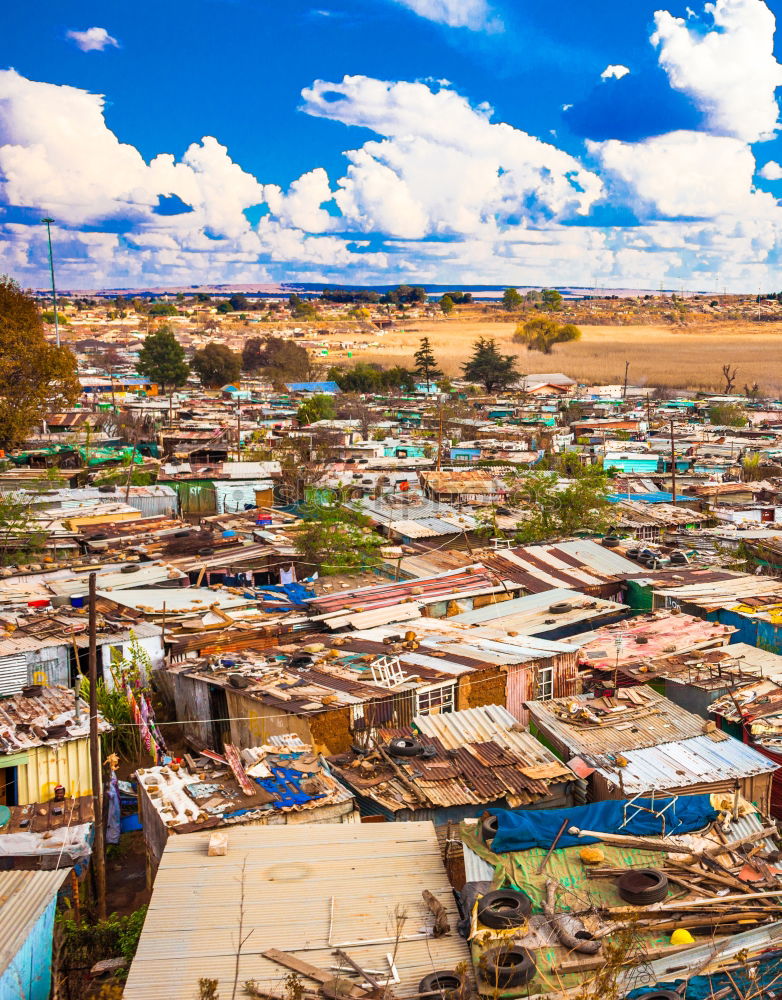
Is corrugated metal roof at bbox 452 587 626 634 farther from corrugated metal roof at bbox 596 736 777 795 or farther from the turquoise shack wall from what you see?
the turquoise shack wall

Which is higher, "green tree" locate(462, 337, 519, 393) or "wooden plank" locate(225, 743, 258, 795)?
"green tree" locate(462, 337, 519, 393)

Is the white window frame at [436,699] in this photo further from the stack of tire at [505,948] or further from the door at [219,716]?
the stack of tire at [505,948]

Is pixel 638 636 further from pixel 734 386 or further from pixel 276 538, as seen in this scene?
pixel 734 386

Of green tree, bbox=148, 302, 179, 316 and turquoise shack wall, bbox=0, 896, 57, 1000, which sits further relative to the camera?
green tree, bbox=148, 302, 179, 316

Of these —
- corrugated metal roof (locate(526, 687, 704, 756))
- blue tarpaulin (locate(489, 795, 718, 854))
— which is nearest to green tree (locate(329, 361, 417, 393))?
corrugated metal roof (locate(526, 687, 704, 756))

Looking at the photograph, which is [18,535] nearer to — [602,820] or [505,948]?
[602,820]

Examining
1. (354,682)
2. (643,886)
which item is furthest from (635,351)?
(643,886)

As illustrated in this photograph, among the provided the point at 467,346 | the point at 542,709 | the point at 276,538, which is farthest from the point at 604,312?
the point at 542,709
